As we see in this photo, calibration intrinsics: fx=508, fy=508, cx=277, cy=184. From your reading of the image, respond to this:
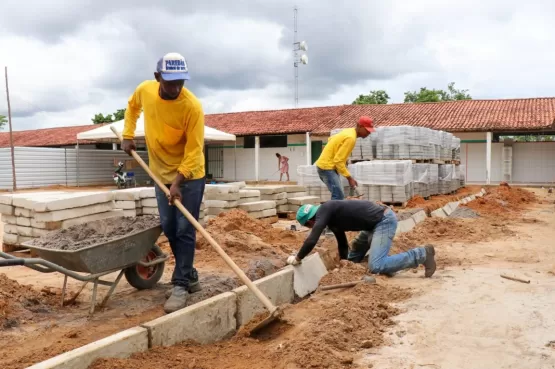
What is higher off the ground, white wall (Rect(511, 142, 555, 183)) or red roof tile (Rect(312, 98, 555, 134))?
red roof tile (Rect(312, 98, 555, 134))

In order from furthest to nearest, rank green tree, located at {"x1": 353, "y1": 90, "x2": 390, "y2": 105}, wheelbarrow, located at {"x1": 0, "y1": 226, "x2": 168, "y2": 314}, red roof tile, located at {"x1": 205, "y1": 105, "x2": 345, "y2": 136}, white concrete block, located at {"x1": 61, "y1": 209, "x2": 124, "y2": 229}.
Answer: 1. green tree, located at {"x1": 353, "y1": 90, "x2": 390, "y2": 105}
2. red roof tile, located at {"x1": 205, "y1": 105, "x2": 345, "y2": 136}
3. white concrete block, located at {"x1": 61, "y1": 209, "x2": 124, "y2": 229}
4. wheelbarrow, located at {"x1": 0, "y1": 226, "x2": 168, "y2": 314}

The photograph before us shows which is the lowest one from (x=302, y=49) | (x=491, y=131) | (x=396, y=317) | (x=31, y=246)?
(x=396, y=317)

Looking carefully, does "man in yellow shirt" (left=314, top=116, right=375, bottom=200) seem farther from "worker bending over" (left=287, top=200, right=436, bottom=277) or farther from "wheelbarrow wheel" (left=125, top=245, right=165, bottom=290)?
"wheelbarrow wheel" (left=125, top=245, right=165, bottom=290)

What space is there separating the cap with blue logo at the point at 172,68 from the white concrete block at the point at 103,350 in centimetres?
178

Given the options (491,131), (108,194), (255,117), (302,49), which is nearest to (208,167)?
(255,117)

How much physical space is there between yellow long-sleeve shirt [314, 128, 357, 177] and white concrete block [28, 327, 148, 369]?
183 inches

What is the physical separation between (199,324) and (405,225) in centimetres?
563

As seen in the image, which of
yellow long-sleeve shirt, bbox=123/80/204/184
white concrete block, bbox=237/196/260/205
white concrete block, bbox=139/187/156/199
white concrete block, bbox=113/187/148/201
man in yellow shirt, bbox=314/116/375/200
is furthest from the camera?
white concrete block, bbox=237/196/260/205

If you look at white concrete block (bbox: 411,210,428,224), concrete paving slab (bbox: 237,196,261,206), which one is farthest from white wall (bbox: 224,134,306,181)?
white concrete block (bbox: 411,210,428,224)

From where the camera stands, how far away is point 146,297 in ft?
14.6

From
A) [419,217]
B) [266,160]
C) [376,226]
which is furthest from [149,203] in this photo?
[266,160]

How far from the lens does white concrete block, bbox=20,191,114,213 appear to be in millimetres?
5883

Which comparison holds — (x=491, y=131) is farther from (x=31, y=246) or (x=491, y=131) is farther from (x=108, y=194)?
(x=31, y=246)

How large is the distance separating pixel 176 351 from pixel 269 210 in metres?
7.13
